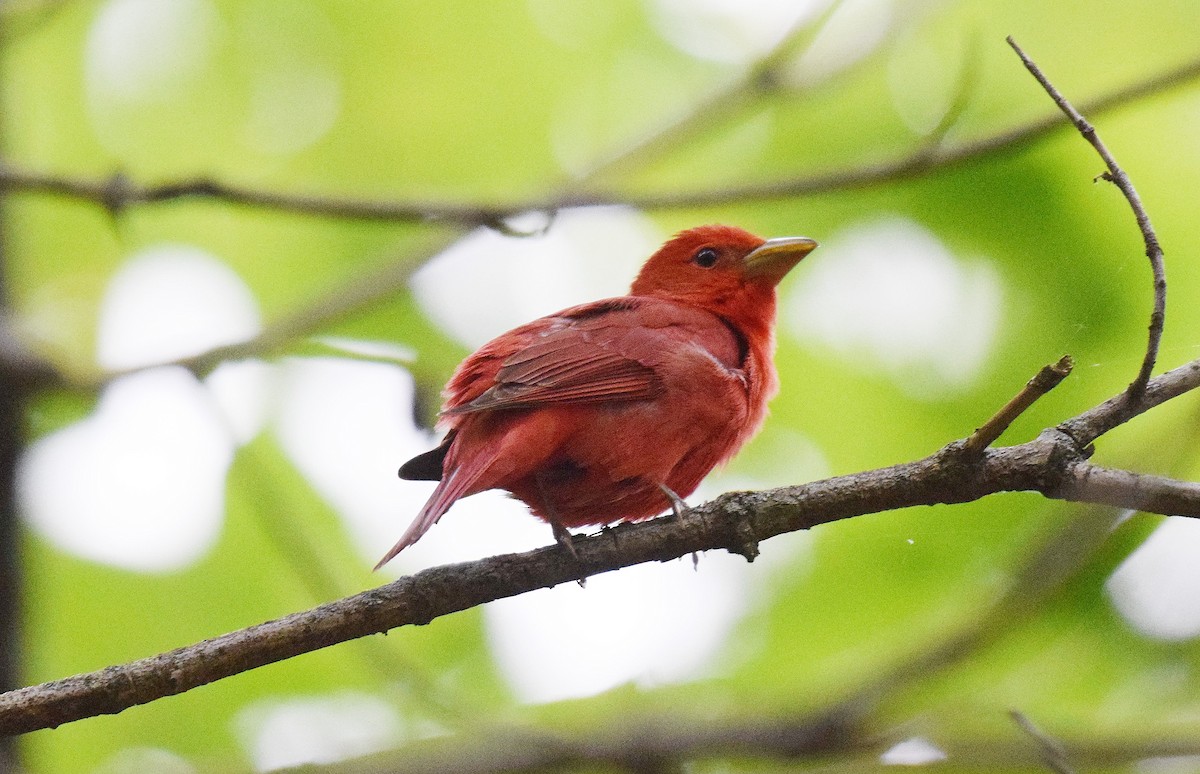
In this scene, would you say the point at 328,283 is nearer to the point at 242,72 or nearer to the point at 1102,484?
the point at 242,72

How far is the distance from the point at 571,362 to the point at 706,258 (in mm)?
1358

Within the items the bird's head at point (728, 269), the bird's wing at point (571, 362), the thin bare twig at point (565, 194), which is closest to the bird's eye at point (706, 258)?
the bird's head at point (728, 269)

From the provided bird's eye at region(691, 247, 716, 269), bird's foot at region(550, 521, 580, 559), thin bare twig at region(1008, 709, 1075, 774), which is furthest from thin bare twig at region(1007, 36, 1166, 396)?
bird's eye at region(691, 247, 716, 269)

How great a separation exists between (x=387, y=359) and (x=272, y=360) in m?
0.67

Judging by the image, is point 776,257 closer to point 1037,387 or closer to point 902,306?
point 902,306

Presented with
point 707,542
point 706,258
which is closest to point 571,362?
point 707,542

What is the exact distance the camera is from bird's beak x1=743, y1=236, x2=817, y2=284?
16.9 ft

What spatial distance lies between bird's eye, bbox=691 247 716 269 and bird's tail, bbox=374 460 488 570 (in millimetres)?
1784

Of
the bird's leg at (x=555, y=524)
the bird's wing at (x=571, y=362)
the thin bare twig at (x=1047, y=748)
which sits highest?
the bird's wing at (x=571, y=362)

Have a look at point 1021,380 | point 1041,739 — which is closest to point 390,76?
point 1021,380

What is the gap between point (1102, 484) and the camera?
2.89m

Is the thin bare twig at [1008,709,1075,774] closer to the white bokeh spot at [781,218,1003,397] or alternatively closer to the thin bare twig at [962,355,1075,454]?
the thin bare twig at [962,355,1075,454]

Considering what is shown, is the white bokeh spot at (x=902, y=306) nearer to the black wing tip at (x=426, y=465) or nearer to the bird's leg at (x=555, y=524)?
the bird's leg at (x=555, y=524)

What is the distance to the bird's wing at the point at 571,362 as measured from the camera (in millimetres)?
4055
